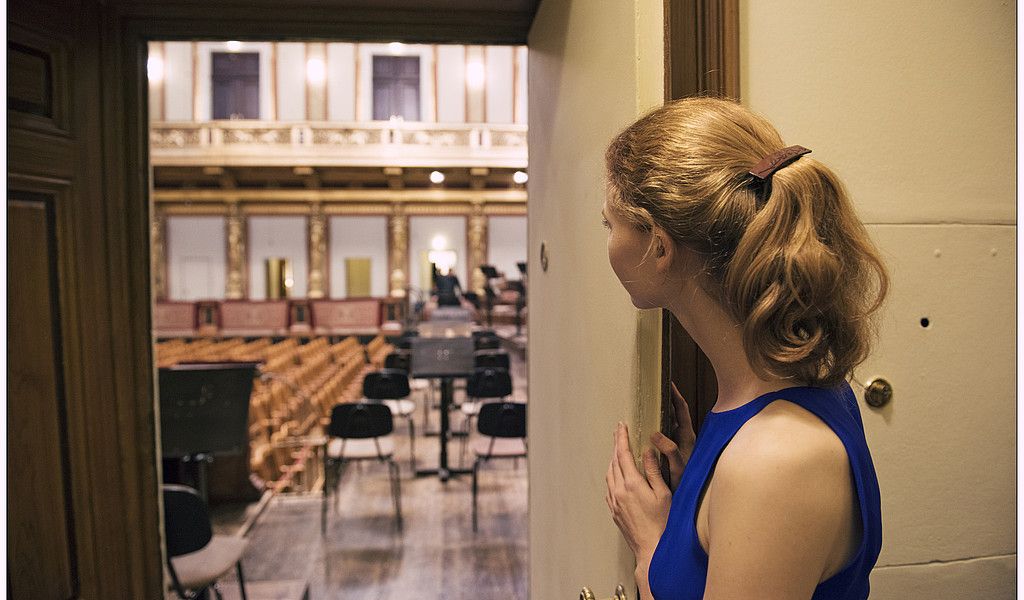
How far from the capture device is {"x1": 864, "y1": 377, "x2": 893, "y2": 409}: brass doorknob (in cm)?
117

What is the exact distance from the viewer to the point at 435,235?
16281mm

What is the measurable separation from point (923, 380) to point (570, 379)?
644 millimetres

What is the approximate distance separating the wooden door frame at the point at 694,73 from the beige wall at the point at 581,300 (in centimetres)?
2

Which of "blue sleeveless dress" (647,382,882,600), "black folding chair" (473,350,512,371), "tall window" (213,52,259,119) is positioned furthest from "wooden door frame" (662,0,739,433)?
"tall window" (213,52,259,119)

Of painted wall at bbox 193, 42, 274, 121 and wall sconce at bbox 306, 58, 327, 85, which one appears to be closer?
painted wall at bbox 193, 42, 274, 121

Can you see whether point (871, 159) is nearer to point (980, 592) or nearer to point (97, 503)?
point (980, 592)

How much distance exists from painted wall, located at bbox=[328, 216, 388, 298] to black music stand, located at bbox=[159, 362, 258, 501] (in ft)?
43.5

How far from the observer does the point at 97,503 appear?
68.6 inches

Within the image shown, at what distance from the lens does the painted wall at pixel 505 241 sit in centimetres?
1630

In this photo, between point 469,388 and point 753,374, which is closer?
point 753,374

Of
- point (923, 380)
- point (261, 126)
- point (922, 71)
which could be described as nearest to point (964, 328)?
point (923, 380)

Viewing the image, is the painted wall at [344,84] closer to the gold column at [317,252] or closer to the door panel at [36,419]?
the gold column at [317,252]

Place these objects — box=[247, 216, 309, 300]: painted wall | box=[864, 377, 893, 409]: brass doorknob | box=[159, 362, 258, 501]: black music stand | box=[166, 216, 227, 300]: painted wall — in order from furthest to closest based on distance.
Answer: box=[247, 216, 309, 300]: painted wall
box=[166, 216, 227, 300]: painted wall
box=[159, 362, 258, 501]: black music stand
box=[864, 377, 893, 409]: brass doorknob

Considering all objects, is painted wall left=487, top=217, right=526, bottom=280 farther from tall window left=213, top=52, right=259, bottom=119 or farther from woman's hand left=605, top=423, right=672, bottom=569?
woman's hand left=605, top=423, right=672, bottom=569
